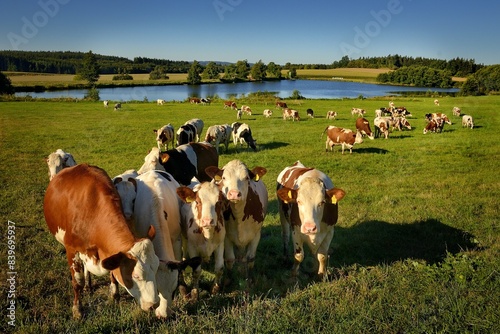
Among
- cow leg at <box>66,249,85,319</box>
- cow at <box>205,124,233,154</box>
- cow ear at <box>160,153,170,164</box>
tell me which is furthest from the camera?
cow at <box>205,124,233,154</box>

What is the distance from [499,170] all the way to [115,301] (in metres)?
14.1

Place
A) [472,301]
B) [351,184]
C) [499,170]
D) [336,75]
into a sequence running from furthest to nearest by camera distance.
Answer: [336,75]
[499,170]
[351,184]
[472,301]

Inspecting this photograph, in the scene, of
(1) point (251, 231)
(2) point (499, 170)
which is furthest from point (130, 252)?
(2) point (499, 170)

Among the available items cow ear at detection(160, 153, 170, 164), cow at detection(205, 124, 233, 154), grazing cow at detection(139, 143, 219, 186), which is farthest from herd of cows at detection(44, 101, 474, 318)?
cow at detection(205, 124, 233, 154)

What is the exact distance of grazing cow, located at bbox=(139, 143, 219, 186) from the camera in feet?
27.0

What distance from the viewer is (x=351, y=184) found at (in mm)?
11930

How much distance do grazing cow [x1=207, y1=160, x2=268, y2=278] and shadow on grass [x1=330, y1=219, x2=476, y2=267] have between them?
1707 mm

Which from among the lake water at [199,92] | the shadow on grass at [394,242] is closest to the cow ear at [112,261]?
the shadow on grass at [394,242]

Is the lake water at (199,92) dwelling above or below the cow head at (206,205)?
above

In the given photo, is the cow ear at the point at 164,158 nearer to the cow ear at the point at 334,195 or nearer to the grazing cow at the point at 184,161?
the grazing cow at the point at 184,161

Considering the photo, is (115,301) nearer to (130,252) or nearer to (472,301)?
(130,252)

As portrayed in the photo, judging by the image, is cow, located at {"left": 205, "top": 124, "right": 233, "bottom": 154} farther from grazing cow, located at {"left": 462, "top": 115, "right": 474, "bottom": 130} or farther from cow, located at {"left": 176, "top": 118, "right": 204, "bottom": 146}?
grazing cow, located at {"left": 462, "top": 115, "right": 474, "bottom": 130}

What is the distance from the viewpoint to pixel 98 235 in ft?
14.0

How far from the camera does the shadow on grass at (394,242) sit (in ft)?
22.2
